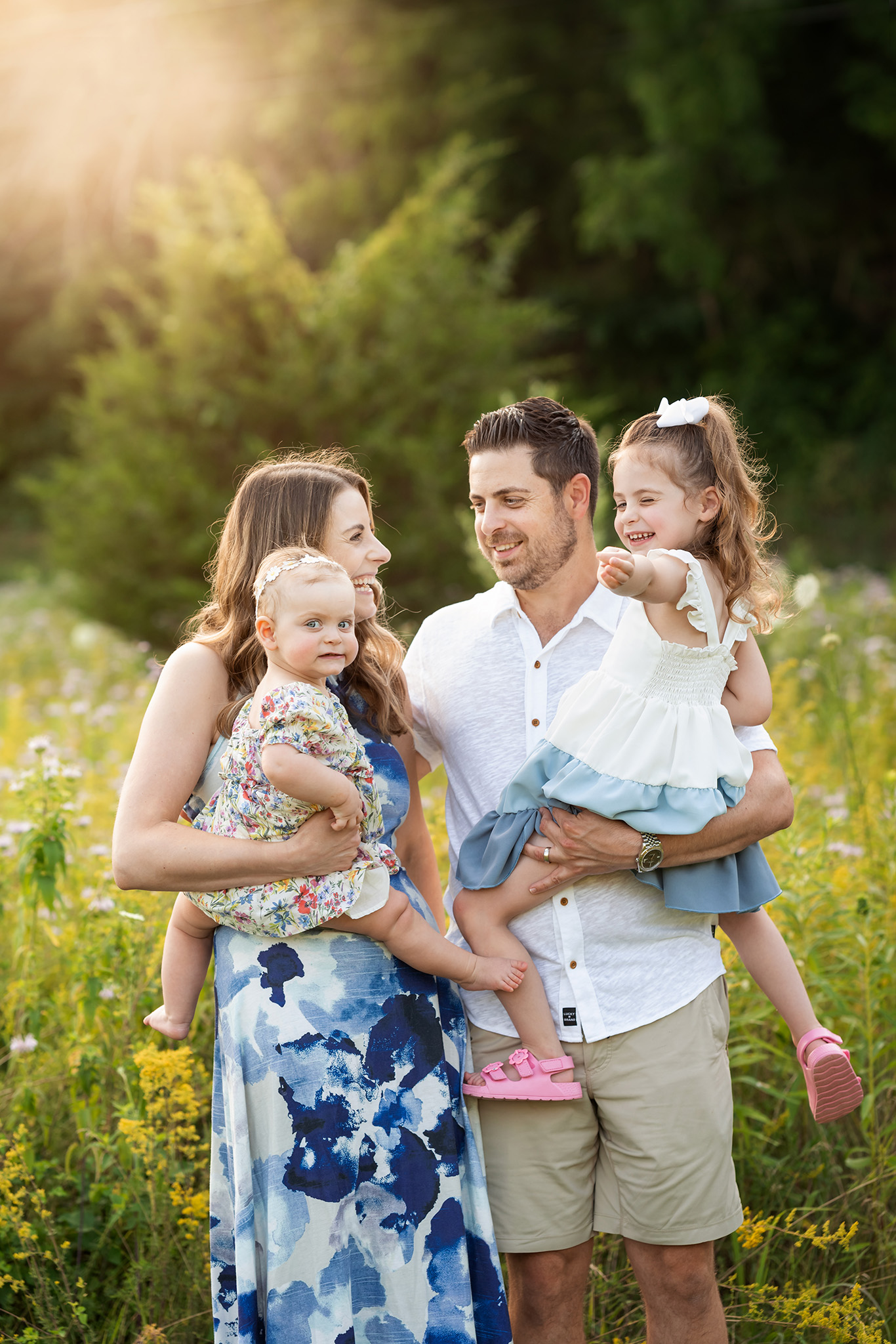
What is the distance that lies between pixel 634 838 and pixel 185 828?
2.79ft

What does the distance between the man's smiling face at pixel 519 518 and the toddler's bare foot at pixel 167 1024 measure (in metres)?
1.12

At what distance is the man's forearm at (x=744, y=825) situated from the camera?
219 centimetres

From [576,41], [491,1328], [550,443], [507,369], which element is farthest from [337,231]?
[491,1328]

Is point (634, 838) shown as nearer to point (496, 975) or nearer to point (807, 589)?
point (496, 975)

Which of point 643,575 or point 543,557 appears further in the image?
point 543,557

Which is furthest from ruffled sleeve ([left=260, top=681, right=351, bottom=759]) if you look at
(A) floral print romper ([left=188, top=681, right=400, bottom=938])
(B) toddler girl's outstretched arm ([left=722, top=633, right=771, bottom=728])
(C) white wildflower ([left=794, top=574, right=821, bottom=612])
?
(C) white wildflower ([left=794, top=574, right=821, bottom=612])

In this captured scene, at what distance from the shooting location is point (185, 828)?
2.03 metres

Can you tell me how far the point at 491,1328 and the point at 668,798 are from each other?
1059 millimetres

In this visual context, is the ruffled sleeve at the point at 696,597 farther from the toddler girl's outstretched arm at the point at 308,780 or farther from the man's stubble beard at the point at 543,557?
the toddler girl's outstretched arm at the point at 308,780

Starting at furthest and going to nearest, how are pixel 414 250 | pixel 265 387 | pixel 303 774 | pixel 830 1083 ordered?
pixel 414 250
pixel 265 387
pixel 830 1083
pixel 303 774

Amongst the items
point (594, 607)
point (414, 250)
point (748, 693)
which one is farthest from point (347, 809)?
point (414, 250)

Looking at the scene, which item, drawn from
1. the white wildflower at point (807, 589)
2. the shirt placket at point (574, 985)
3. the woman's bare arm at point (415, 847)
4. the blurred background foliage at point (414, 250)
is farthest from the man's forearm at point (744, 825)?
the blurred background foliage at point (414, 250)

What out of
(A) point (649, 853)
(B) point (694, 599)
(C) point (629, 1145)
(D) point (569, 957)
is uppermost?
(B) point (694, 599)

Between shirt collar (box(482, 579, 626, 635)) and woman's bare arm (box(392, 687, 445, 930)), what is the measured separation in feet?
0.91
